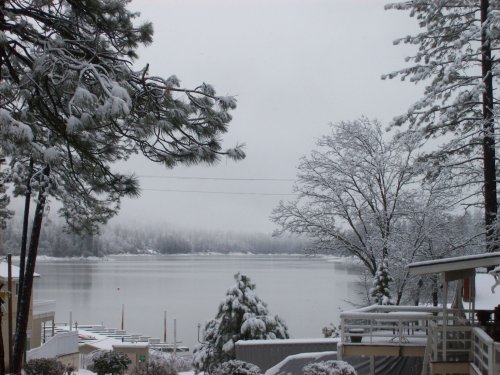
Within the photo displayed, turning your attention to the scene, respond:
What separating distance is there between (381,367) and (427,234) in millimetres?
7974

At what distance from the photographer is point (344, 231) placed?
899 inches

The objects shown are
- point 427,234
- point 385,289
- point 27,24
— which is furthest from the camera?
point 427,234

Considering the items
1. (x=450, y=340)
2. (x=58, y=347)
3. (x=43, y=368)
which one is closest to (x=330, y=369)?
(x=450, y=340)

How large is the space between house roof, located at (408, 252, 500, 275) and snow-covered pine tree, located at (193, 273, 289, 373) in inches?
207

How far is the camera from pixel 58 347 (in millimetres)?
29484

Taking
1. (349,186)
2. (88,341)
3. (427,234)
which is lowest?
(88,341)

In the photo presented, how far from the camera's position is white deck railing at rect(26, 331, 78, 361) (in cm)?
2816

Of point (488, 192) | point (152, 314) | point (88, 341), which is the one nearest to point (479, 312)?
point (488, 192)

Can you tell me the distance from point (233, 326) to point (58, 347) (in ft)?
53.5

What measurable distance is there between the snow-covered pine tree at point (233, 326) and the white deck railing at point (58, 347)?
555 inches

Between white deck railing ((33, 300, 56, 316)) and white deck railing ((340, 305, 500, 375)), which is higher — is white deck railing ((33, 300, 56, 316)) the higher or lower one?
the lower one

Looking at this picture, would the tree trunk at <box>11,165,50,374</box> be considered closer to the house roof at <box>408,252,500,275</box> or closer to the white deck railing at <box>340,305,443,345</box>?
the white deck railing at <box>340,305,443,345</box>

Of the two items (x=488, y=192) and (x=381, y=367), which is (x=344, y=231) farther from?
(x=381, y=367)

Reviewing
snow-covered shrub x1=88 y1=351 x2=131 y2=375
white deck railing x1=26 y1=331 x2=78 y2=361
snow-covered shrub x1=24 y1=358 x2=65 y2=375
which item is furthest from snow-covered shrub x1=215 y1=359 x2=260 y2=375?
white deck railing x1=26 y1=331 x2=78 y2=361
